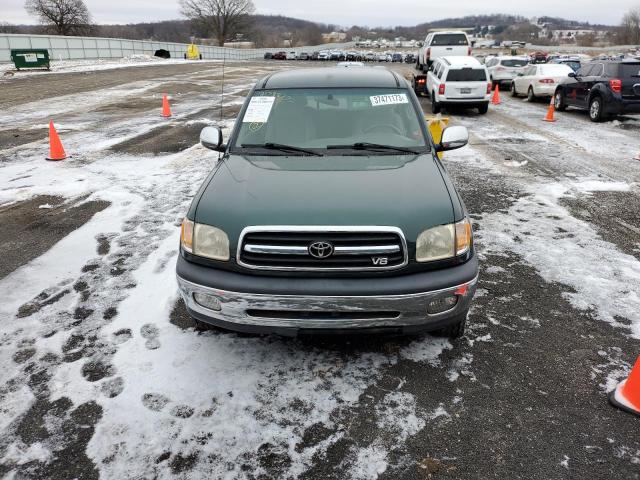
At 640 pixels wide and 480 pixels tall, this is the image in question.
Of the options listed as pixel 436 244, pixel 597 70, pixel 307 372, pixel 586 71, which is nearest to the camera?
pixel 436 244

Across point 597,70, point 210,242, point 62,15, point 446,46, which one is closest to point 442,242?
point 210,242

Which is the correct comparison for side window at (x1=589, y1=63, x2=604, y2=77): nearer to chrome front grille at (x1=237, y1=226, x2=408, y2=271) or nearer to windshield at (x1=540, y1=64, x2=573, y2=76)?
windshield at (x1=540, y1=64, x2=573, y2=76)

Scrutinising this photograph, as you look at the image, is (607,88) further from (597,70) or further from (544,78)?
(544,78)

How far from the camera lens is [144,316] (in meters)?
3.70

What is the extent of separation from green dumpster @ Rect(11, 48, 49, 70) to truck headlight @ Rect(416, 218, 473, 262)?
104ft

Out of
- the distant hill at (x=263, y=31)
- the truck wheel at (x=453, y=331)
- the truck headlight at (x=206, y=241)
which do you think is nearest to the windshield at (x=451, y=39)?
the truck wheel at (x=453, y=331)

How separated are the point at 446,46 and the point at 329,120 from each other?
20.6 m

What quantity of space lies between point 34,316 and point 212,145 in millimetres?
2019

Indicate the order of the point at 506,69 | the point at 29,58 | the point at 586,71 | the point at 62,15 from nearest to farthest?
the point at 586,71
the point at 506,69
the point at 29,58
the point at 62,15

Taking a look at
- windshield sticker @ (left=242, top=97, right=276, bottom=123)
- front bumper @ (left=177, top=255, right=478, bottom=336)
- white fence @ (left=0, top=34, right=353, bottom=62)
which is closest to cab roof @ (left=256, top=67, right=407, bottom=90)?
windshield sticker @ (left=242, top=97, right=276, bottom=123)

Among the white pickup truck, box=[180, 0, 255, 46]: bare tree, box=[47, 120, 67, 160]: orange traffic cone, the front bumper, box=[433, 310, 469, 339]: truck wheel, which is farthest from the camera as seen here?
box=[180, 0, 255, 46]: bare tree

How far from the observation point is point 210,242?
287 cm

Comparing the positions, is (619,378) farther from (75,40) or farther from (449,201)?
(75,40)

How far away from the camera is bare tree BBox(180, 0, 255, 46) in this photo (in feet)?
288
